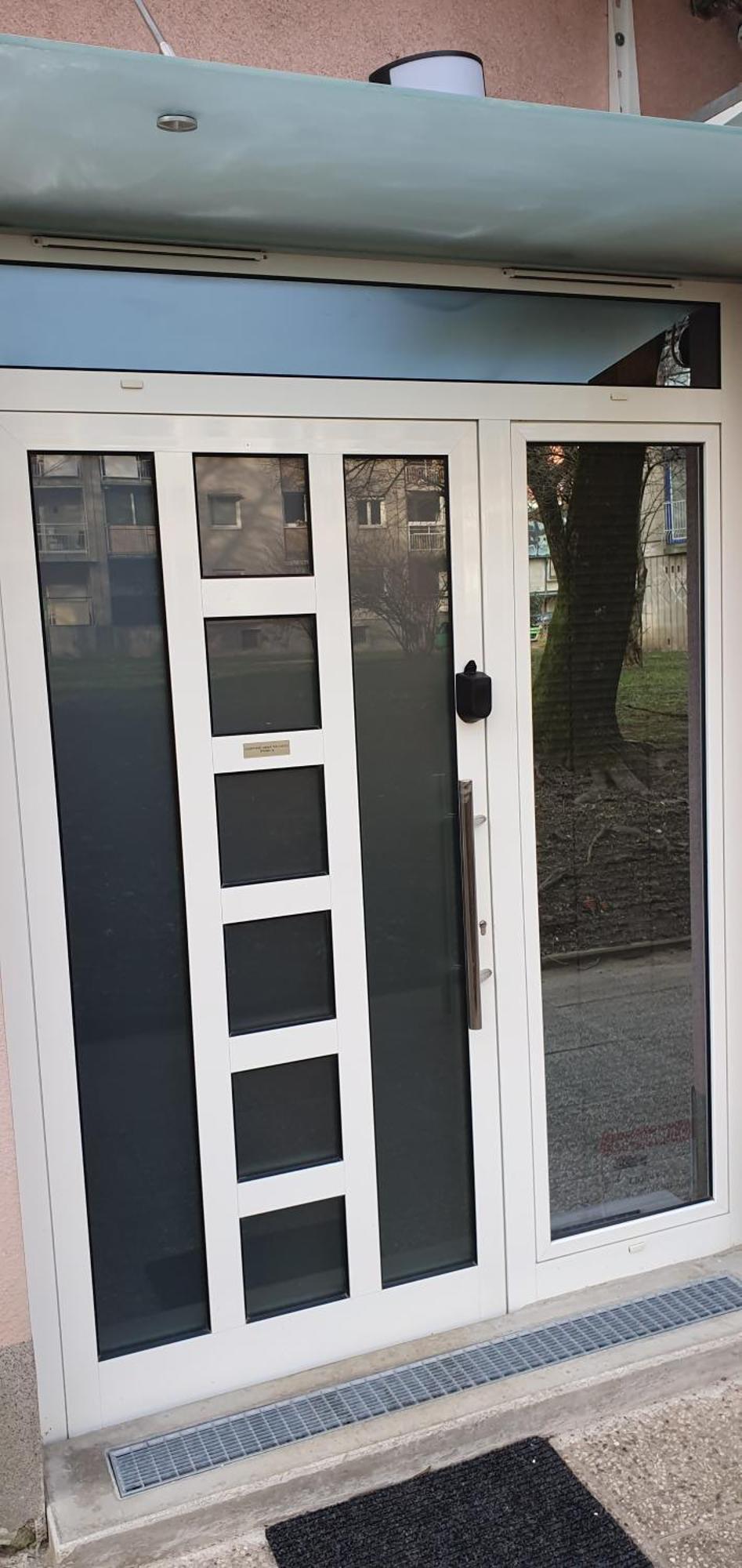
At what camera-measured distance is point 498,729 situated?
3.45 m

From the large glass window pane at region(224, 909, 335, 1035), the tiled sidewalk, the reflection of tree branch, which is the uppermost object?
the reflection of tree branch

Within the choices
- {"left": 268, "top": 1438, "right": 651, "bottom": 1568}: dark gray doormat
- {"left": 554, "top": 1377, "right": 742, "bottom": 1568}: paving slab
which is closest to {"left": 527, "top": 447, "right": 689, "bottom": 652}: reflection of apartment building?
{"left": 554, "top": 1377, "right": 742, "bottom": 1568}: paving slab

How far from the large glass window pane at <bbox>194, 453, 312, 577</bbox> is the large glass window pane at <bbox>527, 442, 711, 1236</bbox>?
2.32 feet

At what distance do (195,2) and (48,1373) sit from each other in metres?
3.43

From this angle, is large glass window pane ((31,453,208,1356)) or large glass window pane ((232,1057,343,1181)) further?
large glass window pane ((232,1057,343,1181))

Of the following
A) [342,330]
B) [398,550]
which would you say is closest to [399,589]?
[398,550]

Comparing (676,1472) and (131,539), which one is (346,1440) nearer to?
(676,1472)

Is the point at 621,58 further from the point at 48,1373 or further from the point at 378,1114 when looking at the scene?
the point at 48,1373

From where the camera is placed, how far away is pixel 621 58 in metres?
3.43

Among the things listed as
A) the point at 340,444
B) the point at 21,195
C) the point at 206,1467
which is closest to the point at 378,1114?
the point at 206,1467

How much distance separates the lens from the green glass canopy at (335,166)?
2.19 meters

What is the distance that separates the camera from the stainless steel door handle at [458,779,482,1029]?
3402mm

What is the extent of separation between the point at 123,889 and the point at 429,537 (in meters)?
1.26

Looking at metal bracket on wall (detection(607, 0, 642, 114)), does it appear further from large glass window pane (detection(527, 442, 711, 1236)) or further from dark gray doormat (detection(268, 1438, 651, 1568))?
dark gray doormat (detection(268, 1438, 651, 1568))
